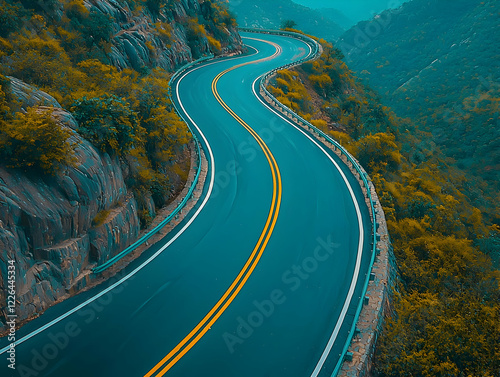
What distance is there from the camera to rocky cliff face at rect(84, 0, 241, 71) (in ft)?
87.4

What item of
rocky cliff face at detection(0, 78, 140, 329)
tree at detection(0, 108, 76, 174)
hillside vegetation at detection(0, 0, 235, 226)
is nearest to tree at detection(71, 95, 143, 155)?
hillside vegetation at detection(0, 0, 235, 226)

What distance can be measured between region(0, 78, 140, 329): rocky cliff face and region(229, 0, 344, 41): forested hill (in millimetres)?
165642

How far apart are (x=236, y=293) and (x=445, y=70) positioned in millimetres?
76440

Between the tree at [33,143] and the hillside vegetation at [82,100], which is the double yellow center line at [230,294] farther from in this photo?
the tree at [33,143]

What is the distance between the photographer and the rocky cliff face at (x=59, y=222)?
9414 mm

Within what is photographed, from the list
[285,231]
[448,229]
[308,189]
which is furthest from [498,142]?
[285,231]

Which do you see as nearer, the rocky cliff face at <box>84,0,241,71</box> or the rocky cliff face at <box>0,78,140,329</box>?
the rocky cliff face at <box>0,78,140,329</box>

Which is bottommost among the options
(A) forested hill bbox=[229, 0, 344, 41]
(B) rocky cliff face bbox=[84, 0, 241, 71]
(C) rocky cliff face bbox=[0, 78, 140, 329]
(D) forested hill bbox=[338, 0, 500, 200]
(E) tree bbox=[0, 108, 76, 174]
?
→ (D) forested hill bbox=[338, 0, 500, 200]

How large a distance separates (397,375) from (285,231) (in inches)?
263

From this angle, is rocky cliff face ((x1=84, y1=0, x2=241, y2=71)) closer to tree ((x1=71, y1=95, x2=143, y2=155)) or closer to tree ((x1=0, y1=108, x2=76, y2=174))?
tree ((x1=71, y1=95, x2=143, y2=155))

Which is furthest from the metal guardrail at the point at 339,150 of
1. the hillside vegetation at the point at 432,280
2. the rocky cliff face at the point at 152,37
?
the rocky cliff face at the point at 152,37

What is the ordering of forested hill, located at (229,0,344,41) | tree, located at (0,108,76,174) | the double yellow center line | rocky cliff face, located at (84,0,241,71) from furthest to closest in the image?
forested hill, located at (229,0,344,41) → rocky cliff face, located at (84,0,241,71) → tree, located at (0,108,76,174) → the double yellow center line

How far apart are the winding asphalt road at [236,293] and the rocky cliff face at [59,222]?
91 cm

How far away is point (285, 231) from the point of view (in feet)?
49.2
